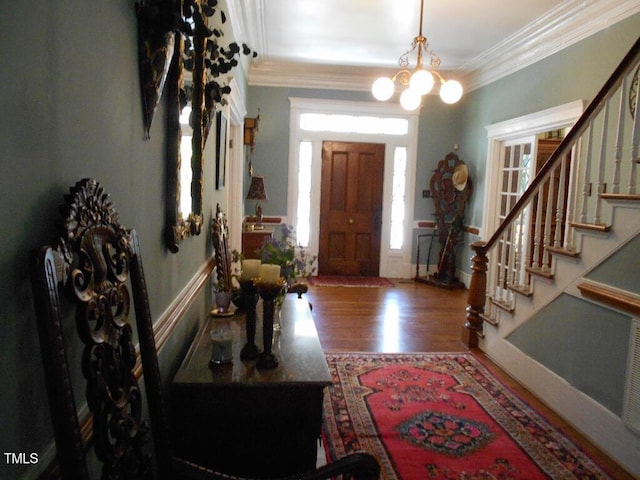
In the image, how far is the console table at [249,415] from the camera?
4.97ft

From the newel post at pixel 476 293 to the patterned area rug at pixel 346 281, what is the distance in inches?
94.7

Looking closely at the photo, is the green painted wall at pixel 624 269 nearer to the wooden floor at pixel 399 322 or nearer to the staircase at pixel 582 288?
the staircase at pixel 582 288

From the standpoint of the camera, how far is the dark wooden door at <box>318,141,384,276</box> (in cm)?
663

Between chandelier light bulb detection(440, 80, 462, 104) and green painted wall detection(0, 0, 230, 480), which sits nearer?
green painted wall detection(0, 0, 230, 480)

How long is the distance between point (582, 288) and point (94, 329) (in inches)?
104

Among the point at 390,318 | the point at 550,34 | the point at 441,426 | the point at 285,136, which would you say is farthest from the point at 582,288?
the point at 285,136

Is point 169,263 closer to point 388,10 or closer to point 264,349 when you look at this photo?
point 264,349

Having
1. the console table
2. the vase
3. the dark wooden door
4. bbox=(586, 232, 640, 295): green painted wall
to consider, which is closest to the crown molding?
the dark wooden door

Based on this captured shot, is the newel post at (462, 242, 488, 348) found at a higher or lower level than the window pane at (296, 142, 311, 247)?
lower

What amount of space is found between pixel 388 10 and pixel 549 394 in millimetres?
3500

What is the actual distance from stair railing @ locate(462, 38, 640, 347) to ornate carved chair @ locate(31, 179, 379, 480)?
95.5 inches

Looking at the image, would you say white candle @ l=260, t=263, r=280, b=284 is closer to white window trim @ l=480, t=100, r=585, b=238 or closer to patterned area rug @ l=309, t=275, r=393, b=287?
white window trim @ l=480, t=100, r=585, b=238

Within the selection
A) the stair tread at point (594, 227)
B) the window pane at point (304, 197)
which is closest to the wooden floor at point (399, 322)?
the window pane at point (304, 197)

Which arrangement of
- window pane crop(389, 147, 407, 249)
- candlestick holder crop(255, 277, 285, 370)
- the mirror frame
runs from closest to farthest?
the mirror frame → candlestick holder crop(255, 277, 285, 370) → window pane crop(389, 147, 407, 249)
